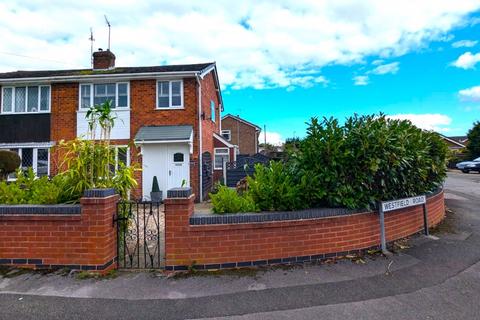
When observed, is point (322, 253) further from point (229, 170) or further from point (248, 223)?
point (229, 170)

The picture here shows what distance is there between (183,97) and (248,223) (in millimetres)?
9216

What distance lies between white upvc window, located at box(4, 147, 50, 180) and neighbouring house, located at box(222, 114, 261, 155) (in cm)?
2267

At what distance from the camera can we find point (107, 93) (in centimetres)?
1263

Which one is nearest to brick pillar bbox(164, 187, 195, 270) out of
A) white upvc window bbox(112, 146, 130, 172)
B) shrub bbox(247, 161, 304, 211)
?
shrub bbox(247, 161, 304, 211)

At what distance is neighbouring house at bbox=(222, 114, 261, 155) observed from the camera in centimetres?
3431

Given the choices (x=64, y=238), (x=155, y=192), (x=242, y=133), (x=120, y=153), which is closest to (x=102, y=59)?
(x=120, y=153)

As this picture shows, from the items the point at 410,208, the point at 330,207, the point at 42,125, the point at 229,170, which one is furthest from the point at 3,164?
the point at 410,208

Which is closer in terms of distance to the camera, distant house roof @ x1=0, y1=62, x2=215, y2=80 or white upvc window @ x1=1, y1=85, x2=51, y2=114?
distant house roof @ x1=0, y1=62, x2=215, y2=80

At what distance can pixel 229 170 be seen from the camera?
1487 cm

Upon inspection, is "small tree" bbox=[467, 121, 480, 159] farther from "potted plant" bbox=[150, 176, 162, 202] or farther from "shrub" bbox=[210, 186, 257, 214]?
"shrub" bbox=[210, 186, 257, 214]

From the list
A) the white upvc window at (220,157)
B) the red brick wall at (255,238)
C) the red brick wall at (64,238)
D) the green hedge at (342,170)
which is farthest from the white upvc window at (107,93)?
the red brick wall at (255,238)

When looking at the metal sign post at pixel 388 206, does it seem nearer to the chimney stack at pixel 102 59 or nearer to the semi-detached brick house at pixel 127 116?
the semi-detached brick house at pixel 127 116

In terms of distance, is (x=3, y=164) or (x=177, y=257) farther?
(x=3, y=164)

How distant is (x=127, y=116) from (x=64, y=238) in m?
9.11
